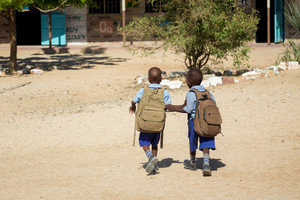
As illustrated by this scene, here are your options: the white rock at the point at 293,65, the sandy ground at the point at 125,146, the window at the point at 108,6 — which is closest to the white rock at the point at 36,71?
the sandy ground at the point at 125,146

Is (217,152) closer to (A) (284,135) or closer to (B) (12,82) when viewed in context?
(A) (284,135)

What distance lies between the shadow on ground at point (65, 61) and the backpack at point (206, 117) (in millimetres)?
12178

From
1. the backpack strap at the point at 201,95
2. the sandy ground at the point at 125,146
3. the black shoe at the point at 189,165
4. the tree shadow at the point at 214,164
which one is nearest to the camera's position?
the sandy ground at the point at 125,146

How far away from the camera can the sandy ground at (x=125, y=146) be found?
16.2ft

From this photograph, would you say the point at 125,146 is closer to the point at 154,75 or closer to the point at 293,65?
the point at 154,75

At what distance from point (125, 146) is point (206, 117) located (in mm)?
1993

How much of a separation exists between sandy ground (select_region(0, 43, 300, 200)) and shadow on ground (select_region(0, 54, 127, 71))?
444 cm

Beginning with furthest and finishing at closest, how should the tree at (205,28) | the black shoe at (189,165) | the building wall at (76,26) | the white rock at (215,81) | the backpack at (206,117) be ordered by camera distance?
the building wall at (76,26) → the tree at (205,28) → the white rock at (215,81) → the black shoe at (189,165) → the backpack at (206,117)

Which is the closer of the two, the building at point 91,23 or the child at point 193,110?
the child at point 193,110

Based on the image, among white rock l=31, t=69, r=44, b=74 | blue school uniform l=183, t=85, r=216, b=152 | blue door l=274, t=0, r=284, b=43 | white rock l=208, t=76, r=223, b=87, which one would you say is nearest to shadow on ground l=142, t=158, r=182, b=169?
blue school uniform l=183, t=85, r=216, b=152

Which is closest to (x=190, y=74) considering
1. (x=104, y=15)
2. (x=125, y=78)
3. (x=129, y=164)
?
(x=129, y=164)

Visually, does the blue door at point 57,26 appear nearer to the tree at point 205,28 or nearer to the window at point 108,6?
the window at point 108,6

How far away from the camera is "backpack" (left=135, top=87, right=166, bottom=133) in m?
5.26

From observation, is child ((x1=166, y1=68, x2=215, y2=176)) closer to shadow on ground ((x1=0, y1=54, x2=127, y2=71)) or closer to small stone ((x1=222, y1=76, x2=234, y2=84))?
small stone ((x1=222, y1=76, x2=234, y2=84))
